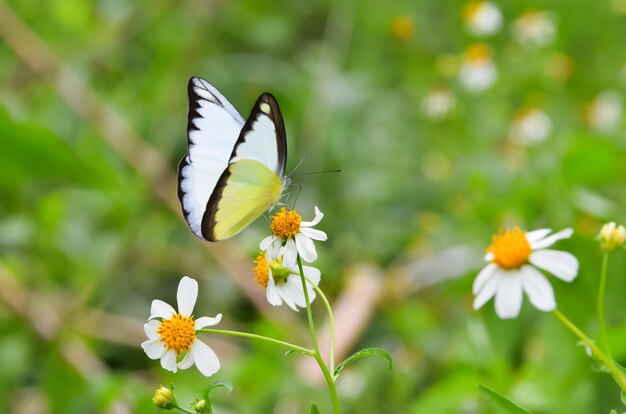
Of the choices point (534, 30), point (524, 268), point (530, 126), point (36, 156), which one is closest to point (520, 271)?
point (524, 268)

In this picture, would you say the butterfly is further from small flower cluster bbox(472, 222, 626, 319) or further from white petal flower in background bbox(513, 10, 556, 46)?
white petal flower in background bbox(513, 10, 556, 46)

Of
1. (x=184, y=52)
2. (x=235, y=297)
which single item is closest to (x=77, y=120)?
(x=184, y=52)

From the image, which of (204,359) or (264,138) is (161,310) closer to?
(204,359)

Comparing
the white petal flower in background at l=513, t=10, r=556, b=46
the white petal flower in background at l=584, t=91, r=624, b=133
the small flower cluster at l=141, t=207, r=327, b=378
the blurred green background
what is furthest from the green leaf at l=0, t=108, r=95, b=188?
the white petal flower in background at l=584, t=91, r=624, b=133

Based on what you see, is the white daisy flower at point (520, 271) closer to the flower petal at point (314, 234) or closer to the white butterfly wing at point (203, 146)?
the flower petal at point (314, 234)

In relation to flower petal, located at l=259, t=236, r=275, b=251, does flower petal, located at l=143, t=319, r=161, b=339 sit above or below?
below
